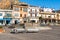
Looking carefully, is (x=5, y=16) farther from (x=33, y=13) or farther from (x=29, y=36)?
(x=29, y=36)

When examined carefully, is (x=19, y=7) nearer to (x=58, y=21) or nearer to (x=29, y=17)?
(x=29, y=17)

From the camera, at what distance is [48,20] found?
96125 mm

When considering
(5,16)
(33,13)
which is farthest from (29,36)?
(33,13)

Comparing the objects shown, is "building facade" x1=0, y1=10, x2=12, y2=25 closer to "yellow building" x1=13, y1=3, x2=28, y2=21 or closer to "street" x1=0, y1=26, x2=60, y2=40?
"yellow building" x1=13, y1=3, x2=28, y2=21

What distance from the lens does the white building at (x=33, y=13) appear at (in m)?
85.3

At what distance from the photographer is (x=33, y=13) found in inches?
3413

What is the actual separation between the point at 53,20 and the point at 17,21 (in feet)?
81.8

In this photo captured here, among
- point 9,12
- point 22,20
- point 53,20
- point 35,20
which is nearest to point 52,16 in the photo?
point 53,20

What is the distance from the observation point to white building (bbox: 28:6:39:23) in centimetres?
8531

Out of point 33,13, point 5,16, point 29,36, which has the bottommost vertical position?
point 29,36

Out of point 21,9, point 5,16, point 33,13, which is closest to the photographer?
point 5,16

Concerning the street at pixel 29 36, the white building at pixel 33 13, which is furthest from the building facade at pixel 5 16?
the street at pixel 29 36

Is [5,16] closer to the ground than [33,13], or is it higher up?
closer to the ground

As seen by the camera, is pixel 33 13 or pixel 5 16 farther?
pixel 33 13
